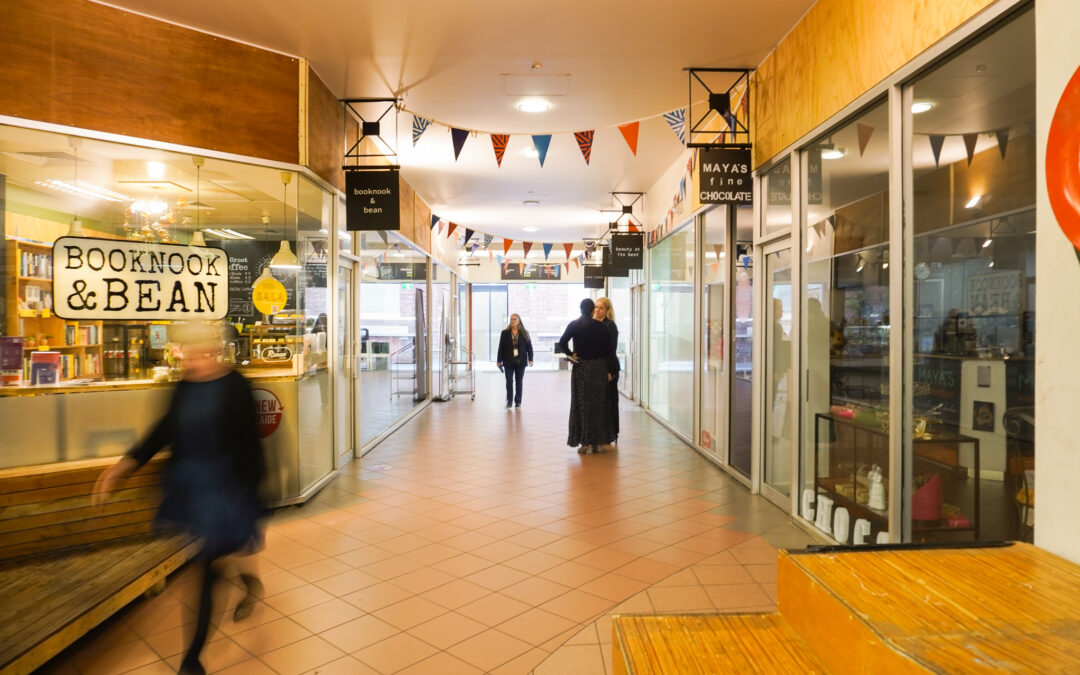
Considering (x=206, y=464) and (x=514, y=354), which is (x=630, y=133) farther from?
(x=206, y=464)

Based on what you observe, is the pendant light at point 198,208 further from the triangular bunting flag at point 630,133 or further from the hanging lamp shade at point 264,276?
the triangular bunting flag at point 630,133

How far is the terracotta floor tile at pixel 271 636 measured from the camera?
2850 mm

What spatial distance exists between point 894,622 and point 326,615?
2645 millimetres

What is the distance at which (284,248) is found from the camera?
507 cm

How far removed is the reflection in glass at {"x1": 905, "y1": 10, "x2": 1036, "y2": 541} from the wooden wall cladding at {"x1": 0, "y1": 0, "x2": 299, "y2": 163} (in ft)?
13.7

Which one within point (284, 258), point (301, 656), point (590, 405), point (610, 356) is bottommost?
point (301, 656)

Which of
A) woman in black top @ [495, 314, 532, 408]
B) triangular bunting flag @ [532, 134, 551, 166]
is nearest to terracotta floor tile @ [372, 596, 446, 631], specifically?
triangular bunting flag @ [532, 134, 551, 166]

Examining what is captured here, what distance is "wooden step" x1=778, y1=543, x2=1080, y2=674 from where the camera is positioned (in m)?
1.22

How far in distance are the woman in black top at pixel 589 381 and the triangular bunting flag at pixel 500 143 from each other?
2094 millimetres

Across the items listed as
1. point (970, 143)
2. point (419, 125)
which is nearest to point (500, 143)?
point (419, 125)

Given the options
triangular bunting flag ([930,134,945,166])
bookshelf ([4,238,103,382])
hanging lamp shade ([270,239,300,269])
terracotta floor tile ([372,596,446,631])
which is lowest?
terracotta floor tile ([372,596,446,631])

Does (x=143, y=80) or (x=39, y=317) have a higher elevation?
(x=143, y=80)

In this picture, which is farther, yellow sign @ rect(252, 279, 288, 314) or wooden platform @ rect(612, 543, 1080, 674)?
yellow sign @ rect(252, 279, 288, 314)

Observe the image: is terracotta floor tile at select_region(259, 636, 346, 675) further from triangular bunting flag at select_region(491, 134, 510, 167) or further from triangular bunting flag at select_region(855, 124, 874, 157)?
triangular bunting flag at select_region(491, 134, 510, 167)
